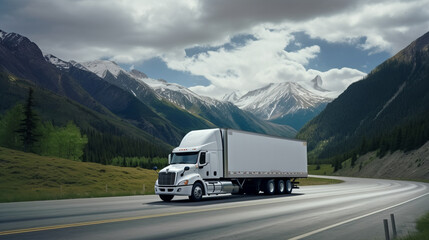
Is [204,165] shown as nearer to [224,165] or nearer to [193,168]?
[193,168]

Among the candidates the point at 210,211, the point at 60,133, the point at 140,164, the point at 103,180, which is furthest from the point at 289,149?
the point at 140,164

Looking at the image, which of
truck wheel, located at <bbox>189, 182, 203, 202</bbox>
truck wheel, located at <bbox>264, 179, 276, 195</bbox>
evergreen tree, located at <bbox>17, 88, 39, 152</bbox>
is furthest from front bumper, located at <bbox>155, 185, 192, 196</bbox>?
evergreen tree, located at <bbox>17, 88, 39, 152</bbox>

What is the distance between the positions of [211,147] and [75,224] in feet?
48.1

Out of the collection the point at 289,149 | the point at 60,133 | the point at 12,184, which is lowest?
the point at 12,184

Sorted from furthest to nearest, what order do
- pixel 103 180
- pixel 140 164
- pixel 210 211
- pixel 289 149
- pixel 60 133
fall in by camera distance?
pixel 140 164 → pixel 60 133 → pixel 103 180 → pixel 289 149 → pixel 210 211

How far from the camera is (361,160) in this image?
156 m

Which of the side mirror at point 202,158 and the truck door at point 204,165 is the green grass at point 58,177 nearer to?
the truck door at point 204,165

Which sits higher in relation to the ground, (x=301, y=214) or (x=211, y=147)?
(x=211, y=147)

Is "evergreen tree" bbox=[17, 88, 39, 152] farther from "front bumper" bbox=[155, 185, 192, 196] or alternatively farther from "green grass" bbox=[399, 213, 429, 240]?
"green grass" bbox=[399, 213, 429, 240]

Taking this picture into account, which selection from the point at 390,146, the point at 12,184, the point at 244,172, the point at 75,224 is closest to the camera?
the point at 75,224

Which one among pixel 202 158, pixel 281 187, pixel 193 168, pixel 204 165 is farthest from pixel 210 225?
pixel 281 187

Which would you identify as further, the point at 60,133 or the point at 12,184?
the point at 60,133

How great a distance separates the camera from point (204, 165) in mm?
27734

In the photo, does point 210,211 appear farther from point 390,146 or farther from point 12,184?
point 390,146
